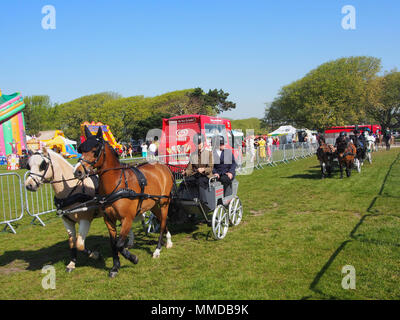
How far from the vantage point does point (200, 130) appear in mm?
17531

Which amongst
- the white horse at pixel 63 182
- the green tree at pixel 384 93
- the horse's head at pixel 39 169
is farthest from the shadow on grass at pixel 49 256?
the green tree at pixel 384 93

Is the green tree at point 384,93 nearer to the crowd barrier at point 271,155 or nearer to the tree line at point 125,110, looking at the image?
the tree line at point 125,110

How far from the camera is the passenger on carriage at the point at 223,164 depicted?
7.28 meters

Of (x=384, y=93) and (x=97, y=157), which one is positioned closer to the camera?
(x=97, y=157)

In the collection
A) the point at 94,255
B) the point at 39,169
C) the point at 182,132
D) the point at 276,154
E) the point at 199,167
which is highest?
the point at 182,132

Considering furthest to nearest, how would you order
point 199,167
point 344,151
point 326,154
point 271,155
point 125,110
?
point 125,110
point 271,155
point 326,154
point 344,151
point 199,167

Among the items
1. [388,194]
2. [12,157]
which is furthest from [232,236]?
[12,157]

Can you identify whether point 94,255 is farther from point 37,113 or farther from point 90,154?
point 37,113

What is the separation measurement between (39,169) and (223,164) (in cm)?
391

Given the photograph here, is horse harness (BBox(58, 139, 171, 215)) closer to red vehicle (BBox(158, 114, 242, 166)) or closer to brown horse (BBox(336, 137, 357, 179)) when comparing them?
brown horse (BBox(336, 137, 357, 179))

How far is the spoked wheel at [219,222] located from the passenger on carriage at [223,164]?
2.31 ft

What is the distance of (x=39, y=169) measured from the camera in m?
5.15

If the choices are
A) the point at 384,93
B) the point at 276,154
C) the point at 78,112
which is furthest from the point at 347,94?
the point at 78,112
